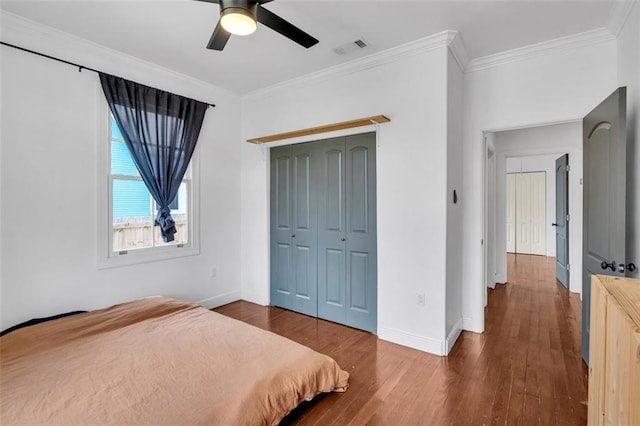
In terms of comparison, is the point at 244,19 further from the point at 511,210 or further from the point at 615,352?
the point at 511,210

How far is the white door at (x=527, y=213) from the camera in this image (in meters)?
7.56

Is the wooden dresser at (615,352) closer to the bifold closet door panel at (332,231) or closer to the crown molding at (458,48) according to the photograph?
the crown molding at (458,48)

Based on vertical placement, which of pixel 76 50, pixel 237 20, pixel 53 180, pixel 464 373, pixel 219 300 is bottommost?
pixel 464 373

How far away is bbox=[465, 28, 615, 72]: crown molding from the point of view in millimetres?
2631

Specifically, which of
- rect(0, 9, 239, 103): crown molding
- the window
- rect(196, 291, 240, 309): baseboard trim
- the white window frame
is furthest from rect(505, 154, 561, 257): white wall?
the white window frame

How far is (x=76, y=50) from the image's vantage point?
2756mm

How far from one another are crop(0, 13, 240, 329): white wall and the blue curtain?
0.16 meters

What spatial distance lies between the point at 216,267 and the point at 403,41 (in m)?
3.24

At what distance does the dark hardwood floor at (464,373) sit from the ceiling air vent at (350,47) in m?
2.76

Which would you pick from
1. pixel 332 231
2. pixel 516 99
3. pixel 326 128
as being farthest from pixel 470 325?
pixel 326 128

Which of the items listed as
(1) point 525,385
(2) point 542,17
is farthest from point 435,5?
(1) point 525,385

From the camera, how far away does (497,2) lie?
7.43 feet

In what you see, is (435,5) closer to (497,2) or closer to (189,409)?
(497,2)

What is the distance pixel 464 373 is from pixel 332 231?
177 cm
